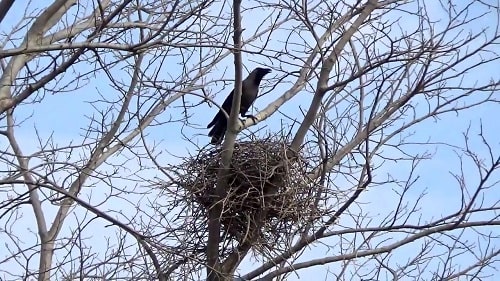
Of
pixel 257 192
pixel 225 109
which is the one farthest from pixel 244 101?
pixel 257 192

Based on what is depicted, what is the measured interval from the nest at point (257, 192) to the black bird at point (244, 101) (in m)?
0.51

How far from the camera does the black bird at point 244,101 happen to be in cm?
657

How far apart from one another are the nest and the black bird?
51cm

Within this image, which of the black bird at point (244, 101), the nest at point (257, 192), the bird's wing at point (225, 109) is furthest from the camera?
the bird's wing at point (225, 109)

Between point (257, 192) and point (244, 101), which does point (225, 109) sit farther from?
point (257, 192)

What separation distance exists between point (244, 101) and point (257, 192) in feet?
4.62

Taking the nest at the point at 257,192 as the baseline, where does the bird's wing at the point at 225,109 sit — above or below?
above

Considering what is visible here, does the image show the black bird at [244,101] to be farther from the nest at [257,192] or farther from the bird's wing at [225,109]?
the nest at [257,192]

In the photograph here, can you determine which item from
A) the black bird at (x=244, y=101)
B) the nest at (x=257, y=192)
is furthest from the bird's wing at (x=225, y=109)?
the nest at (x=257, y=192)

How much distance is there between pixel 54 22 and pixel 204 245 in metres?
1.92

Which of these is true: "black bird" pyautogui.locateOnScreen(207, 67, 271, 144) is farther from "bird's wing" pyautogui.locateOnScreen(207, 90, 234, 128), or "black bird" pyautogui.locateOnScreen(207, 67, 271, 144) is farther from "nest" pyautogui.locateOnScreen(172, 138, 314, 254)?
"nest" pyautogui.locateOnScreen(172, 138, 314, 254)

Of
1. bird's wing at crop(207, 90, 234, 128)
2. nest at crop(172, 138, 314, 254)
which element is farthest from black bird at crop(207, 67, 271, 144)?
nest at crop(172, 138, 314, 254)

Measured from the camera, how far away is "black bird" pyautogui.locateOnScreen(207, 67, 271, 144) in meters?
6.57

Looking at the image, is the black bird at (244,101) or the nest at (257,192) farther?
A: the black bird at (244,101)
